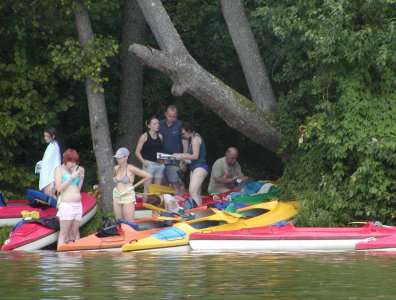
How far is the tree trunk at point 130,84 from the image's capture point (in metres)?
27.4

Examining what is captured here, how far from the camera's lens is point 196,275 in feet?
52.4

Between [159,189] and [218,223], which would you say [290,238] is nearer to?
[218,223]

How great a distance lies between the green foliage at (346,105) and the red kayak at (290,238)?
116cm

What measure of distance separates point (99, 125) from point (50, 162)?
2227 millimetres

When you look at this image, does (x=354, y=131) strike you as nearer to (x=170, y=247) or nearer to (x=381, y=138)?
(x=381, y=138)

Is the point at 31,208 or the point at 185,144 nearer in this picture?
the point at 31,208

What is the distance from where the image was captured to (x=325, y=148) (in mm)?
22000

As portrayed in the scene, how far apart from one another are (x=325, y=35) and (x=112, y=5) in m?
5.16

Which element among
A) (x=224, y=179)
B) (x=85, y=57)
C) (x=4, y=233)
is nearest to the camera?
(x=4, y=233)

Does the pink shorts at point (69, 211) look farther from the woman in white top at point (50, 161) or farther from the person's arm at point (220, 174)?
the person's arm at point (220, 174)

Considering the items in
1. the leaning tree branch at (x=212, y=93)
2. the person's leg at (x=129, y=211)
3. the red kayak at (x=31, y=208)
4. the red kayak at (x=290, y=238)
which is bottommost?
the red kayak at (x=290, y=238)

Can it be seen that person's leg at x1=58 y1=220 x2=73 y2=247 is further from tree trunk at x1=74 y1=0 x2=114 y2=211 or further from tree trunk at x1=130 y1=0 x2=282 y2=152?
tree trunk at x1=130 y1=0 x2=282 y2=152

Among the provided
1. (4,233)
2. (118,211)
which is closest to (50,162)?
(4,233)

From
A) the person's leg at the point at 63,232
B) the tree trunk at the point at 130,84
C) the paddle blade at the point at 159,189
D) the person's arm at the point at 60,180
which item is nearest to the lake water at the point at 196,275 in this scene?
the person's leg at the point at 63,232
